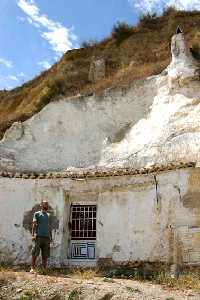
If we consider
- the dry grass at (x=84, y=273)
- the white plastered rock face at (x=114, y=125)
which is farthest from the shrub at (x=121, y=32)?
the dry grass at (x=84, y=273)

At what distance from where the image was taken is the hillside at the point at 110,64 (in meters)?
23.5

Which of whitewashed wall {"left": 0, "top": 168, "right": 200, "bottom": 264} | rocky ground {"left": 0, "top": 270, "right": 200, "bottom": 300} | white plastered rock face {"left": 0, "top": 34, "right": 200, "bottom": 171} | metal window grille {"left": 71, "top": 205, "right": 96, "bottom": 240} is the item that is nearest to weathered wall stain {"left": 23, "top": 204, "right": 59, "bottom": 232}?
whitewashed wall {"left": 0, "top": 168, "right": 200, "bottom": 264}

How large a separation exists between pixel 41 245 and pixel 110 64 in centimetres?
1452

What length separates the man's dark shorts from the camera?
14.0m

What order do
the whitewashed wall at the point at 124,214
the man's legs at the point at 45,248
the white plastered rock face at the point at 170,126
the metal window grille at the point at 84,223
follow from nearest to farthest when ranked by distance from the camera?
1. the man's legs at the point at 45,248
2. the whitewashed wall at the point at 124,214
3. the metal window grille at the point at 84,223
4. the white plastered rock face at the point at 170,126

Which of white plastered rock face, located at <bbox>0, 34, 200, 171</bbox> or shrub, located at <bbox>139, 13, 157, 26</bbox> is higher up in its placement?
shrub, located at <bbox>139, 13, 157, 26</bbox>

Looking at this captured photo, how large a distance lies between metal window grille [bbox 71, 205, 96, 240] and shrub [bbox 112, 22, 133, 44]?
1455cm

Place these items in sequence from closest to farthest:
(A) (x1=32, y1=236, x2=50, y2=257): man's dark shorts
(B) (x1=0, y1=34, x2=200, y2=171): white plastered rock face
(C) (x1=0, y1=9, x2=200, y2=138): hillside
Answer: (A) (x1=32, y1=236, x2=50, y2=257): man's dark shorts, (B) (x1=0, y1=34, x2=200, y2=171): white plastered rock face, (C) (x1=0, y1=9, x2=200, y2=138): hillside

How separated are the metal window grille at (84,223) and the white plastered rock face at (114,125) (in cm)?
253

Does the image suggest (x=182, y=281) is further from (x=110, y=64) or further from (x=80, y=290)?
(x=110, y=64)

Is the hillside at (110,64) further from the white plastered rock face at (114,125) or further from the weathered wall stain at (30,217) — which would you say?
the weathered wall stain at (30,217)

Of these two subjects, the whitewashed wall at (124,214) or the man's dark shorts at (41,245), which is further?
the whitewashed wall at (124,214)

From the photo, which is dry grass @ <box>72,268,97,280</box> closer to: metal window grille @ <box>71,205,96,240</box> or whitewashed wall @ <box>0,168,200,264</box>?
whitewashed wall @ <box>0,168,200,264</box>

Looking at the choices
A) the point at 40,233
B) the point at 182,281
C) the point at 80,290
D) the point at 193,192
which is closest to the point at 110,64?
the point at 193,192
